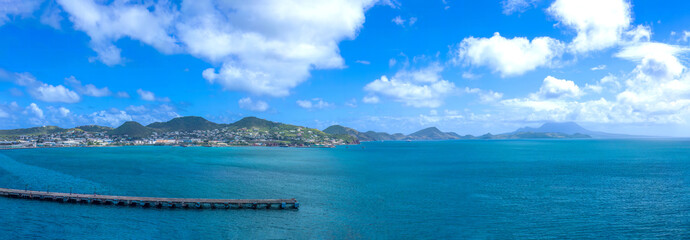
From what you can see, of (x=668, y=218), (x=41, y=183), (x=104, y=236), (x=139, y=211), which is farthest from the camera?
(x=41, y=183)

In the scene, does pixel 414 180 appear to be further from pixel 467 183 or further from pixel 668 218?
pixel 668 218

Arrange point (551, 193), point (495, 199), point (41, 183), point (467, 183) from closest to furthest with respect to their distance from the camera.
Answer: point (495, 199)
point (551, 193)
point (41, 183)
point (467, 183)

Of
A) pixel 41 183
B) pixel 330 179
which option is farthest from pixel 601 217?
pixel 41 183

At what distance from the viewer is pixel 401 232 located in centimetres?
3922

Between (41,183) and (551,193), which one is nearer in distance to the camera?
(551,193)

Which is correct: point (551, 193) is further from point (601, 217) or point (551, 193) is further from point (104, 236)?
point (104, 236)

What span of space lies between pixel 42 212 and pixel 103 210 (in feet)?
22.9

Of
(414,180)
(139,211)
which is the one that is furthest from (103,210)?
(414,180)

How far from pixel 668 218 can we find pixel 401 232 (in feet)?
114

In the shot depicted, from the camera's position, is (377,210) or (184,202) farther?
(184,202)

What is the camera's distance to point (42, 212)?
154 ft

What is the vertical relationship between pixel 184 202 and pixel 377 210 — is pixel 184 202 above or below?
above

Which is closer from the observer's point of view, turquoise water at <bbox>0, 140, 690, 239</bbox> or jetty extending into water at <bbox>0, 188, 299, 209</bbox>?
turquoise water at <bbox>0, 140, 690, 239</bbox>

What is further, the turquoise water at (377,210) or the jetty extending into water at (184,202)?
the jetty extending into water at (184,202)
